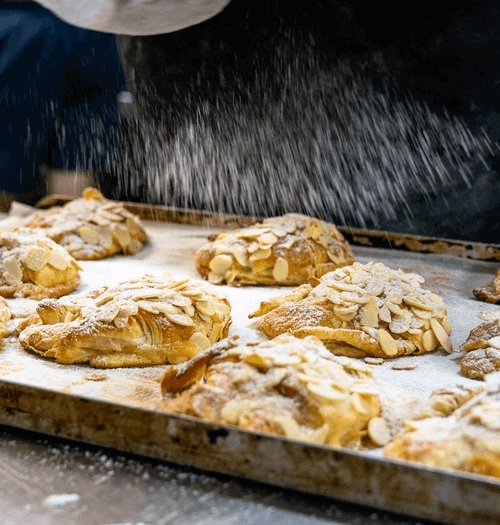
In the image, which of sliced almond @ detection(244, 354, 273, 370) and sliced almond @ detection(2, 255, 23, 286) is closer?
sliced almond @ detection(244, 354, 273, 370)

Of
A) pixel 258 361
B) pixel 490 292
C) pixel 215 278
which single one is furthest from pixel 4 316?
pixel 490 292

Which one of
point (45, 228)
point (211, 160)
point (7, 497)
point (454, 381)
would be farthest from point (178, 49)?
point (7, 497)

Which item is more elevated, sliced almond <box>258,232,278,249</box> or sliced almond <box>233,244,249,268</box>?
sliced almond <box>258,232,278,249</box>

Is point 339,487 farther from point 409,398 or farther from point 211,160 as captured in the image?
point 211,160

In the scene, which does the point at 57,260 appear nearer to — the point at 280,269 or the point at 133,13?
the point at 280,269

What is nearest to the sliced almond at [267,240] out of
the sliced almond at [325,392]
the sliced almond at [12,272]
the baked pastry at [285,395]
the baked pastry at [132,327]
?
the baked pastry at [132,327]

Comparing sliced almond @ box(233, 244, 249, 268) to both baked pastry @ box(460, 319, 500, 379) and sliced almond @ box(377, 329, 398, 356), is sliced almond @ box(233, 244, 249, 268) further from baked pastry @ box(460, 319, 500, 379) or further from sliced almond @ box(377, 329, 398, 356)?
baked pastry @ box(460, 319, 500, 379)

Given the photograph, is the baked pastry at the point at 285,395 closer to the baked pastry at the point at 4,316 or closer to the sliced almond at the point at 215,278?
the baked pastry at the point at 4,316

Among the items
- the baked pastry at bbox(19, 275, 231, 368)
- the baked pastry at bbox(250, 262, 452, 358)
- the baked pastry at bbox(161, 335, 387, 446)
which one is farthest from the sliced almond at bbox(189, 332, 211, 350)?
the baked pastry at bbox(161, 335, 387, 446)
